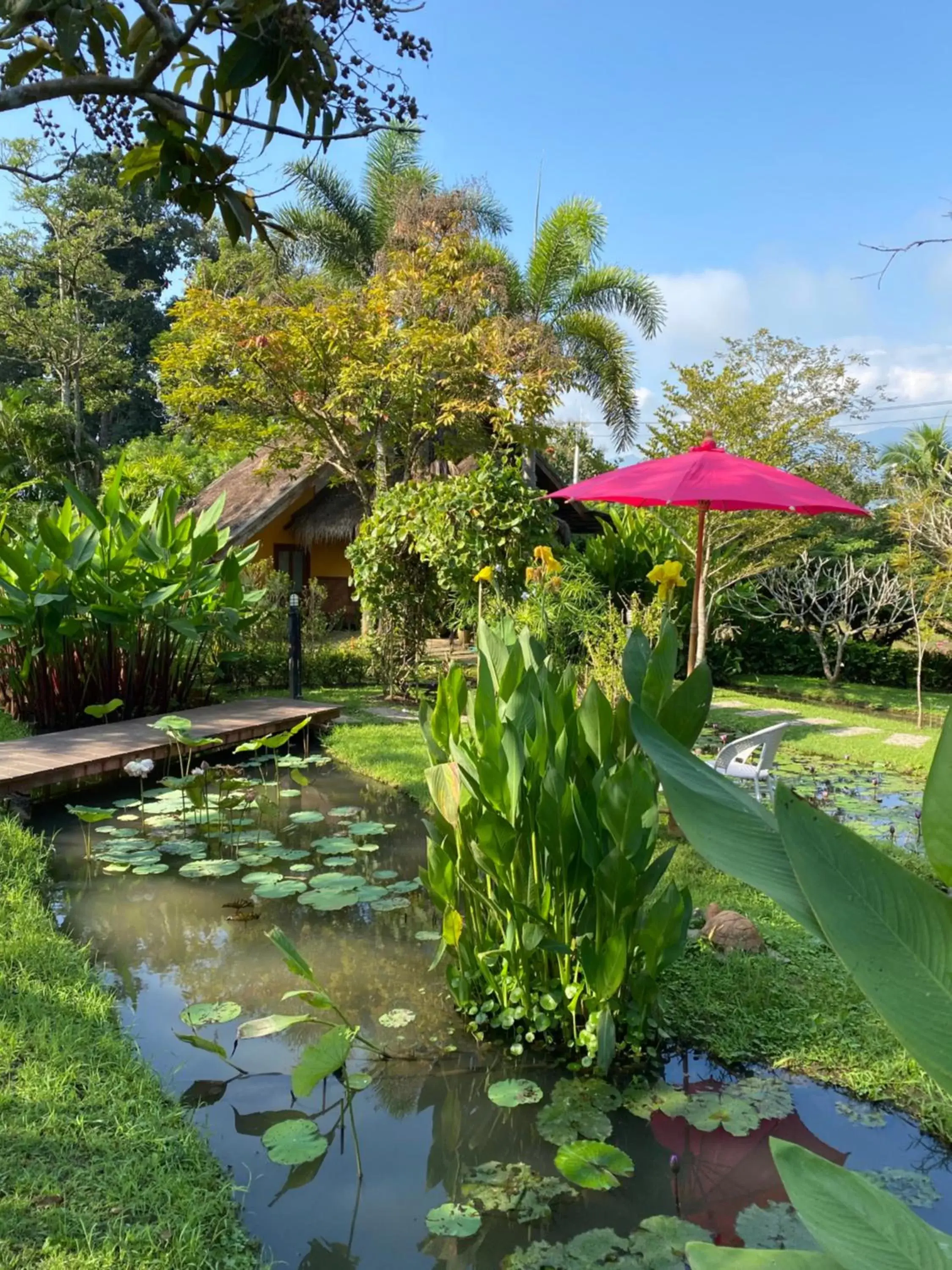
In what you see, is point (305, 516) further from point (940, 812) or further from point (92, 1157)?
point (940, 812)

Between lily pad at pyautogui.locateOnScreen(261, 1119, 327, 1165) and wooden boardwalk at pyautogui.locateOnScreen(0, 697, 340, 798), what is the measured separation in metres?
3.20

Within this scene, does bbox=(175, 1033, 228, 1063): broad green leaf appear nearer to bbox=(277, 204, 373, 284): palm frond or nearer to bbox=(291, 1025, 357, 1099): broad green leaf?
bbox=(291, 1025, 357, 1099): broad green leaf

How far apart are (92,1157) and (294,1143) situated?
0.45 metres

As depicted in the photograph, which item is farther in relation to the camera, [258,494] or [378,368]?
[258,494]

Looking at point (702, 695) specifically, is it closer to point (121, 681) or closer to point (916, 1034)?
point (916, 1034)

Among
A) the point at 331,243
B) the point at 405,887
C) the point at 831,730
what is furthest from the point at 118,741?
the point at 331,243

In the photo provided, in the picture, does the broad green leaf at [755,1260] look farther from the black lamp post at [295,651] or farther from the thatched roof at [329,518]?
the thatched roof at [329,518]

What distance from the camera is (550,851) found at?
8.32 feet

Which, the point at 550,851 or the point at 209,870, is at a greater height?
the point at 550,851

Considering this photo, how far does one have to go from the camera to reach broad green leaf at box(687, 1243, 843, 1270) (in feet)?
1.44

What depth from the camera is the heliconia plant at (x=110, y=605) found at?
253 inches

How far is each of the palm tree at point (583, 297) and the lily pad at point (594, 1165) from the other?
47.8ft

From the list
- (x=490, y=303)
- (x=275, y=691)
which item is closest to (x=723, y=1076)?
(x=275, y=691)

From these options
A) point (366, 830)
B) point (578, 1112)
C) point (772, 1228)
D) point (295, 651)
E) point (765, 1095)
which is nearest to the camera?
point (772, 1228)
